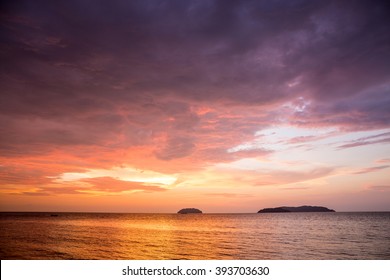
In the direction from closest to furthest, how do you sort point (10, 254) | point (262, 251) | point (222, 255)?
point (10, 254) → point (222, 255) → point (262, 251)

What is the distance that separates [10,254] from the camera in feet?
86.4

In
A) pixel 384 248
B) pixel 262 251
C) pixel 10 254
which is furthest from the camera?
pixel 384 248
